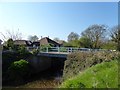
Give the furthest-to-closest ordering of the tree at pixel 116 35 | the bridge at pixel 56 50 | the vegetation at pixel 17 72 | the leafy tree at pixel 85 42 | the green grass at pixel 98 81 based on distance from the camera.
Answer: the leafy tree at pixel 85 42, the bridge at pixel 56 50, the vegetation at pixel 17 72, the tree at pixel 116 35, the green grass at pixel 98 81

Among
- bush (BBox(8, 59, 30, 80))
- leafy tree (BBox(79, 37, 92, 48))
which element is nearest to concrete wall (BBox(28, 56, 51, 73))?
bush (BBox(8, 59, 30, 80))

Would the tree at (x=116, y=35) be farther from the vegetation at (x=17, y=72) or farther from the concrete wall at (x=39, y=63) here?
the concrete wall at (x=39, y=63)

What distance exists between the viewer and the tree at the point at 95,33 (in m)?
44.2

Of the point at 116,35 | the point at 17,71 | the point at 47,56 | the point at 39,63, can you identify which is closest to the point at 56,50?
the point at 47,56

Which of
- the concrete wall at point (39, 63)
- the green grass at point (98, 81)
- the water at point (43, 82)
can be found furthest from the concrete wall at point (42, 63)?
the green grass at point (98, 81)

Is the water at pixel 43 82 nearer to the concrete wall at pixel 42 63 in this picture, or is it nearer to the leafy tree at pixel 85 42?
the concrete wall at pixel 42 63

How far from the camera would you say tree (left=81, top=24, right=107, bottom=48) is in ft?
145

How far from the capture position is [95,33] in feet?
146

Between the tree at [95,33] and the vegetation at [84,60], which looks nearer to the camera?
the vegetation at [84,60]

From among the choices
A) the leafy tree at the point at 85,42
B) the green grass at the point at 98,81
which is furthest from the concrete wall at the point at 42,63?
the green grass at the point at 98,81

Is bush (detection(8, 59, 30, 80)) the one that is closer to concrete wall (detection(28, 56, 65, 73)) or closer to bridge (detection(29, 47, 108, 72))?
concrete wall (detection(28, 56, 65, 73))

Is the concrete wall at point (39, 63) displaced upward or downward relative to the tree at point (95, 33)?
downward

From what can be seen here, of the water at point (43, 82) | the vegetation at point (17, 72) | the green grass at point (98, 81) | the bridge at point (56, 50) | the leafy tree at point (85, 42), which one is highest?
the leafy tree at point (85, 42)

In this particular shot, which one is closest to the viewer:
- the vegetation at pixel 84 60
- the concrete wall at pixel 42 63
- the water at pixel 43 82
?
the vegetation at pixel 84 60
